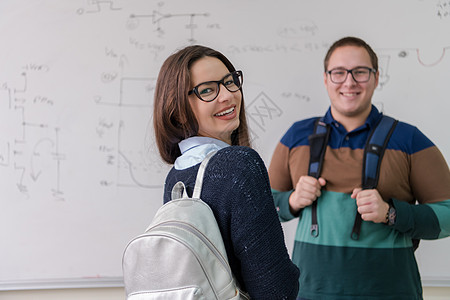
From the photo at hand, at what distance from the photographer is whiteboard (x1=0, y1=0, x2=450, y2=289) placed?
2.17 metres

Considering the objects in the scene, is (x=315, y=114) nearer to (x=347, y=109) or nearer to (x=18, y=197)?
(x=347, y=109)

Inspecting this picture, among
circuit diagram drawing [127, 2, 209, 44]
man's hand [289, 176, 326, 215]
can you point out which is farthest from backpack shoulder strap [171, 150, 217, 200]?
circuit diagram drawing [127, 2, 209, 44]

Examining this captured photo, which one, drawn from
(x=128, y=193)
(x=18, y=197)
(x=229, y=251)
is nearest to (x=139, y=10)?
(x=128, y=193)

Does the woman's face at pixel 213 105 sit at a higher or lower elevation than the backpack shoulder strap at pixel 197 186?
higher

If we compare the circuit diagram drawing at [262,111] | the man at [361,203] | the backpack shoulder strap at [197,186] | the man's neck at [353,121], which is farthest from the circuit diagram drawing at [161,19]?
the backpack shoulder strap at [197,186]

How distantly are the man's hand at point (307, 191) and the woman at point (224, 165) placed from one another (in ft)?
1.97

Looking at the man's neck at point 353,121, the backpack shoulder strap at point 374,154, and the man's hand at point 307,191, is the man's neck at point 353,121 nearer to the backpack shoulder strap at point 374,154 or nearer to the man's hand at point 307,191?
the backpack shoulder strap at point 374,154

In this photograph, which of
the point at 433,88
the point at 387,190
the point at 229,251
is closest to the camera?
the point at 229,251

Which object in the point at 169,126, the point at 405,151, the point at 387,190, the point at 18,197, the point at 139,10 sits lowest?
the point at 18,197

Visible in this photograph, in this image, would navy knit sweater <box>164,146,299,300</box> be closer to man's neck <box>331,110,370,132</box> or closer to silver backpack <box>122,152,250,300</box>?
silver backpack <box>122,152,250,300</box>

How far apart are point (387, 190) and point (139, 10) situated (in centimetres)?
147

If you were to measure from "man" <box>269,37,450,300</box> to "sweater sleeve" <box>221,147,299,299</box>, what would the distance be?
0.69 m

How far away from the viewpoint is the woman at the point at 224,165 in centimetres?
78

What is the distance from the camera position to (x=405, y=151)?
1.50 metres
